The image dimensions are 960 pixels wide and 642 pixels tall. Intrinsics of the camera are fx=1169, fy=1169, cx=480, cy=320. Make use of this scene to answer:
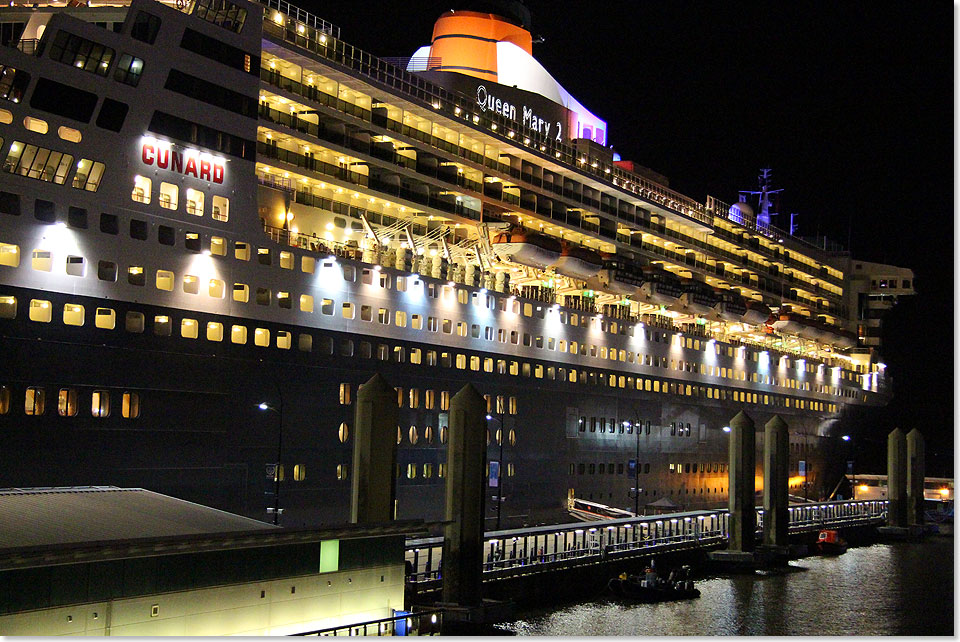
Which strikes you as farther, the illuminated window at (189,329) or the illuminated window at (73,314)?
the illuminated window at (189,329)

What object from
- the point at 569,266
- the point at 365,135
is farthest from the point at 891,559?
the point at 365,135

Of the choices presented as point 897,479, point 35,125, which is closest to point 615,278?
point 897,479

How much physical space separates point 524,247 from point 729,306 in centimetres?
2283

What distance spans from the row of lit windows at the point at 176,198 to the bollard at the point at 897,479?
37832 mm

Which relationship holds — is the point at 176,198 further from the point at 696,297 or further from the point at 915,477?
the point at 915,477

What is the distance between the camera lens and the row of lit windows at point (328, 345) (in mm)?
31031

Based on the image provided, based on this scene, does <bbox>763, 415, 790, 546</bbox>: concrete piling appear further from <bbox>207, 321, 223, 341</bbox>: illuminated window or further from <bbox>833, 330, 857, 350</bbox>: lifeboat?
<bbox>833, 330, 857, 350</bbox>: lifeboat

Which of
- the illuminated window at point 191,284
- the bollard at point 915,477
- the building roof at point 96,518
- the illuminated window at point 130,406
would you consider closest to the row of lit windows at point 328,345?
the illuminated window at point 191,284

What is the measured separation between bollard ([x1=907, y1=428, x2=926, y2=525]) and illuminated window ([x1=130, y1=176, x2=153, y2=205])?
138 feet

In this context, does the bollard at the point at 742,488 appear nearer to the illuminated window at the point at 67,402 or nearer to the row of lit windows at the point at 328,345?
the row of lit windows at the point at 328,345

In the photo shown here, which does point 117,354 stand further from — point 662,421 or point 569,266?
point 662,421

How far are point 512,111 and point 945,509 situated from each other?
115ft

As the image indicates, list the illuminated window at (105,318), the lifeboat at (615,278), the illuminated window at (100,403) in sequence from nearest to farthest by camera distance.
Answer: the illuminated window at (100,403)
the illuminated window at (105,318)
the lifeboat at (615,278)

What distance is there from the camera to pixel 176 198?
3447 centimetres
